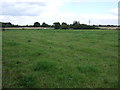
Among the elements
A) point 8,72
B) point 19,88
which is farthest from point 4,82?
point 8,72

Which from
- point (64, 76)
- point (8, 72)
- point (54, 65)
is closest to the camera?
point (64, 76)

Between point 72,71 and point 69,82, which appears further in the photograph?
point 72,71

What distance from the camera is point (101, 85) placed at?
15.2 feet

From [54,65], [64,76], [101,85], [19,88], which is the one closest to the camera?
[19,88]

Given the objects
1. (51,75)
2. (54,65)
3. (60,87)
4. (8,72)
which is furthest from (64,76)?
(8,72)

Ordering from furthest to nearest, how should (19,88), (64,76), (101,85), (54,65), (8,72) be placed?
(54,65) < (8,72) < (64,76) < (101,85) < (19,88)

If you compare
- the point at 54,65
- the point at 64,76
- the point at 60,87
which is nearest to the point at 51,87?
the point at 60,87

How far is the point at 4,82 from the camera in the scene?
464 centimetres

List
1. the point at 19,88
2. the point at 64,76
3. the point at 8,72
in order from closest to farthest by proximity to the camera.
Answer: the point at 19,88
the point at 64,76
the point at 8,72

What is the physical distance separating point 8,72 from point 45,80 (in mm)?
1406

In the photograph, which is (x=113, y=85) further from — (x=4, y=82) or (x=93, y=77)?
(x=4, y=82)

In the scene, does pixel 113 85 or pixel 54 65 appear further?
pixel 54 65

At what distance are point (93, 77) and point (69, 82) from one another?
91cm

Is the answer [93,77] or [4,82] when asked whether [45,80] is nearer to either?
[4,82]
